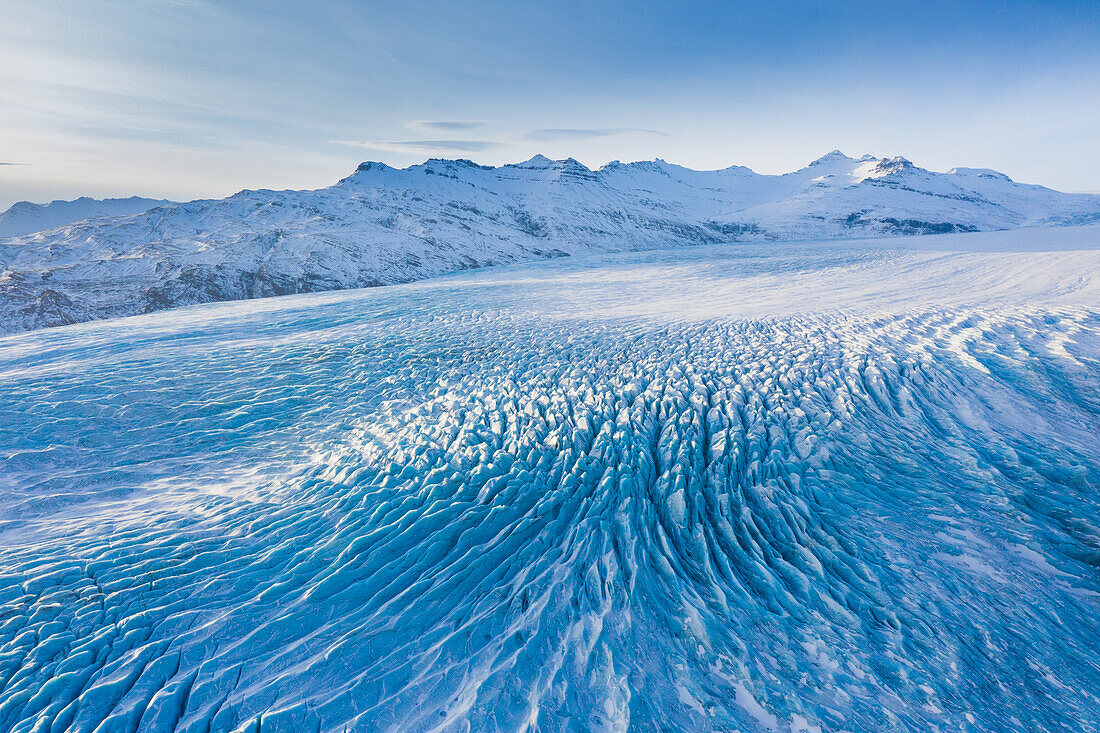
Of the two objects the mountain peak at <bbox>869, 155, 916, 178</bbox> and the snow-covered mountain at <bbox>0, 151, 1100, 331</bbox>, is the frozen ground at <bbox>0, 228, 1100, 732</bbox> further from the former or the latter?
the mountain peak at <bbox>869, 155, 916, 178</bbox>

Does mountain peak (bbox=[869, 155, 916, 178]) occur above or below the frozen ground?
above

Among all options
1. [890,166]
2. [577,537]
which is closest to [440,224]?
[577,537]

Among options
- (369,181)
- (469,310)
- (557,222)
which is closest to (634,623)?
(469,310)

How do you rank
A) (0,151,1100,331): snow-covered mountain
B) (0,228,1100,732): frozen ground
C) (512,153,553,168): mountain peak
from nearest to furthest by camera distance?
(0,228,1100,732): frozen ground, (0,151,1100,331): snow-covered mountain, (512,153,553,168): mountain peak

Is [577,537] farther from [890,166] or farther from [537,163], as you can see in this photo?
[890,166]

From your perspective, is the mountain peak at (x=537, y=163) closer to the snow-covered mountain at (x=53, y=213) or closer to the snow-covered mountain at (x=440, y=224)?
the snow-covered mountain at (x=440, y=224)

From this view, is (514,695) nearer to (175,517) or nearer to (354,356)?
(175,517)

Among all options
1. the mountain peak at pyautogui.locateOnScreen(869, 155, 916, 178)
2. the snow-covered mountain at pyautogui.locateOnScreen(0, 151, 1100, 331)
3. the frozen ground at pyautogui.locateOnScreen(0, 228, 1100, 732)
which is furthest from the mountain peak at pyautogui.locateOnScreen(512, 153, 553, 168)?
the frozen ground at pyautogui.locateOnScreen(0, 228, 1100, 732)
